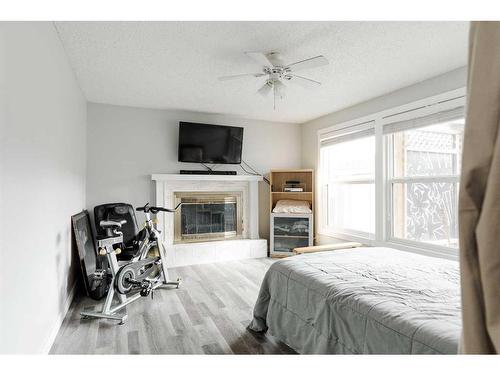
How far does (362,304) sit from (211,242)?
3498mm

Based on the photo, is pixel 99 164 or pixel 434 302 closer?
pixel 434 302

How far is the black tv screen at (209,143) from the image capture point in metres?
4.57

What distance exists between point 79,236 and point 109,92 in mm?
1814

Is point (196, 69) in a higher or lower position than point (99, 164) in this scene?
higher

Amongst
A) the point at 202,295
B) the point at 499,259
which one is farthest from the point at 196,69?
the point at 499,259

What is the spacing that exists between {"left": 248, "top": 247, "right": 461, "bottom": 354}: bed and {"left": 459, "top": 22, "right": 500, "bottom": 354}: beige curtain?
785 millimetres

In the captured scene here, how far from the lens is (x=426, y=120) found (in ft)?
10.8

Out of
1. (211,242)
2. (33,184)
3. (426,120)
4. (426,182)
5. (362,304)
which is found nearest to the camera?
(362,304)

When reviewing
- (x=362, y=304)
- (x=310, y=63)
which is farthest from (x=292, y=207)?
(x=362, y=304)

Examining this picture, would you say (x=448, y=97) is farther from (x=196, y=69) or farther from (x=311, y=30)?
(x=196, y=69)

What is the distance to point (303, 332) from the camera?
6.28 feet

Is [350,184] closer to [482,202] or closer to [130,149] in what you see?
[130,149]

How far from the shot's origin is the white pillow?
4957 mm

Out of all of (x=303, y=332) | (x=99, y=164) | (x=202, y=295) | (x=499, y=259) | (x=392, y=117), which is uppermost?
(x=392, y=117)
